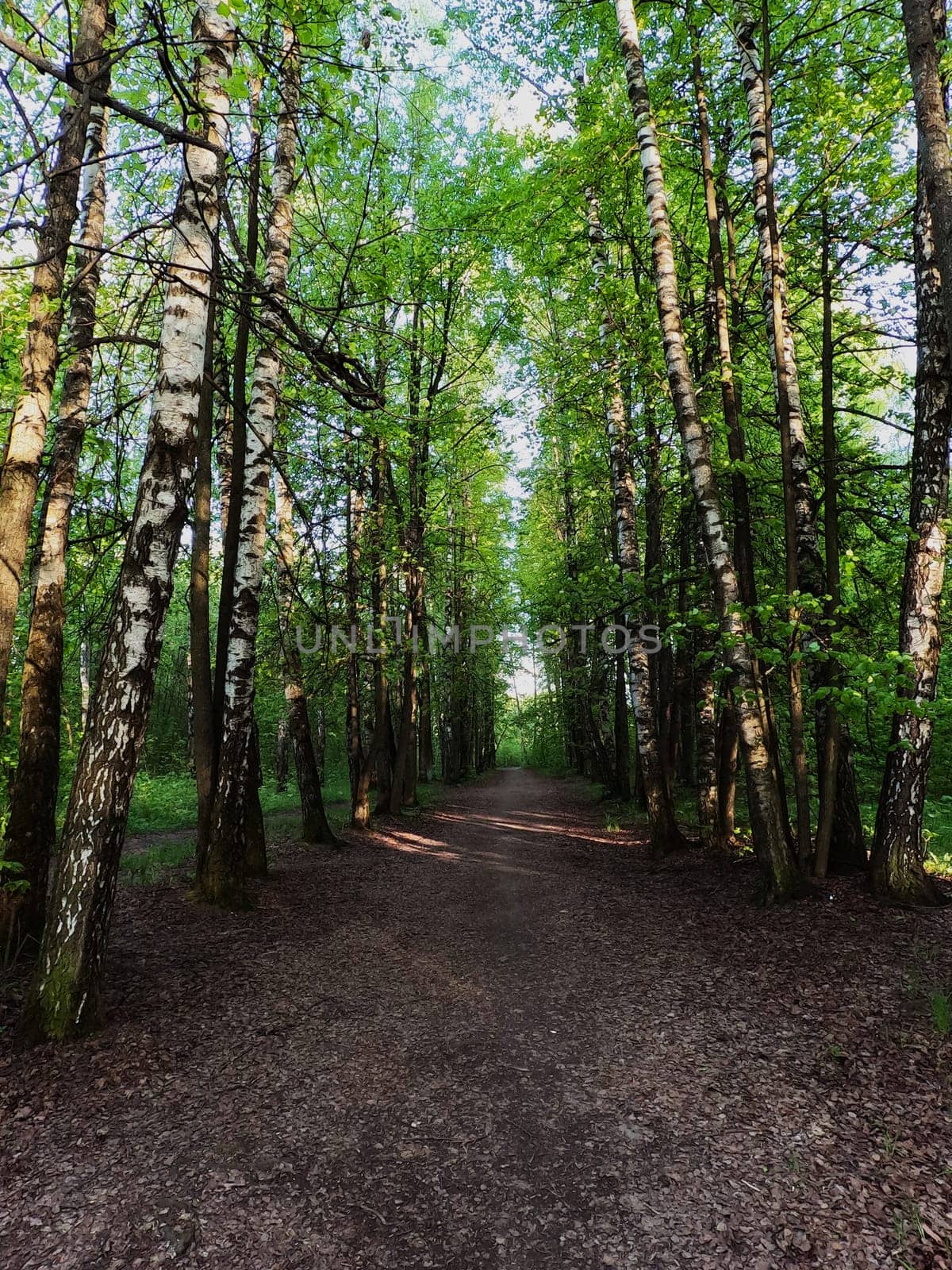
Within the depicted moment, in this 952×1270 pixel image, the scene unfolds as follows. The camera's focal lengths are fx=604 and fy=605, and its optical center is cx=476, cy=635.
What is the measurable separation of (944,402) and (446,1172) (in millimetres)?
7372

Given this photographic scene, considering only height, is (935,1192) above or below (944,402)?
below

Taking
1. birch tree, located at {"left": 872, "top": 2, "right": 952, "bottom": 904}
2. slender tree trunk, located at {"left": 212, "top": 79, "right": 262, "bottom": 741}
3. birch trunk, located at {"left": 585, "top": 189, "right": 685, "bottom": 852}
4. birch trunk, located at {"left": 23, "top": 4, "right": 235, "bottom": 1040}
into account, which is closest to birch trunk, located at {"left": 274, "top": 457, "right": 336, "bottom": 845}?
slender tree trunk, located at {"left": 212, "top": 79, "right": 262, "bottom": 741}

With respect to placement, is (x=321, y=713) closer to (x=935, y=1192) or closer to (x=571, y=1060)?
(x=571, y=1060)

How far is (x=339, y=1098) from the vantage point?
3.63 meters

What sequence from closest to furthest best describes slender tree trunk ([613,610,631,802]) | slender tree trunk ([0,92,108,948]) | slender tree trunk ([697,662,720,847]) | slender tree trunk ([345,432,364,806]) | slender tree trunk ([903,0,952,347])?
slender tree trunk ([903,0,952,347]), slender tree trunk ([0,92,108,948]), slender tree trunk ([697,662,720,847]), slender tree trunk ([345,432,364,806]), slender tree trunk ([613,610,631,802])

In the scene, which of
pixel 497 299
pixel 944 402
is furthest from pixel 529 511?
pixel 944 402

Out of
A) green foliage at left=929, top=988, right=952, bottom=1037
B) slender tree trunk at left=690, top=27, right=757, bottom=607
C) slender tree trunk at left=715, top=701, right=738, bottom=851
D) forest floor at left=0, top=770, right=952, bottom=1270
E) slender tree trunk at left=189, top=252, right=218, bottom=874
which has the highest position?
slender tree trunk at left=690, top=27, right=757, bottom=607

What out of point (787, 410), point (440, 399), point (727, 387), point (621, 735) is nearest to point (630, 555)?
point (727, 387)

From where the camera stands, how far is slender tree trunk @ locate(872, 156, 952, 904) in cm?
568

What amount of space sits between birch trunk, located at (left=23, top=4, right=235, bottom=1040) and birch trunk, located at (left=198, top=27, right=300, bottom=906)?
9.05 ft

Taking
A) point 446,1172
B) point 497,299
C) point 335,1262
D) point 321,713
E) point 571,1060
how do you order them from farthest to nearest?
1. point 321,713
2. point 497,299
3. point 571,1060
4. point 446,1172
5. point 335,1262

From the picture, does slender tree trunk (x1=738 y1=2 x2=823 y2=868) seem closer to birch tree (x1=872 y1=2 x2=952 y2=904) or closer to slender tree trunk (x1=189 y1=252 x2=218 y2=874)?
birch tree (x1=872 y1=2 x2=952 y2=904)

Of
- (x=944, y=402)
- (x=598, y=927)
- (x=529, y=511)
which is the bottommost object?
(x=598, y=927)

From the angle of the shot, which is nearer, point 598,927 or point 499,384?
point 598,927
